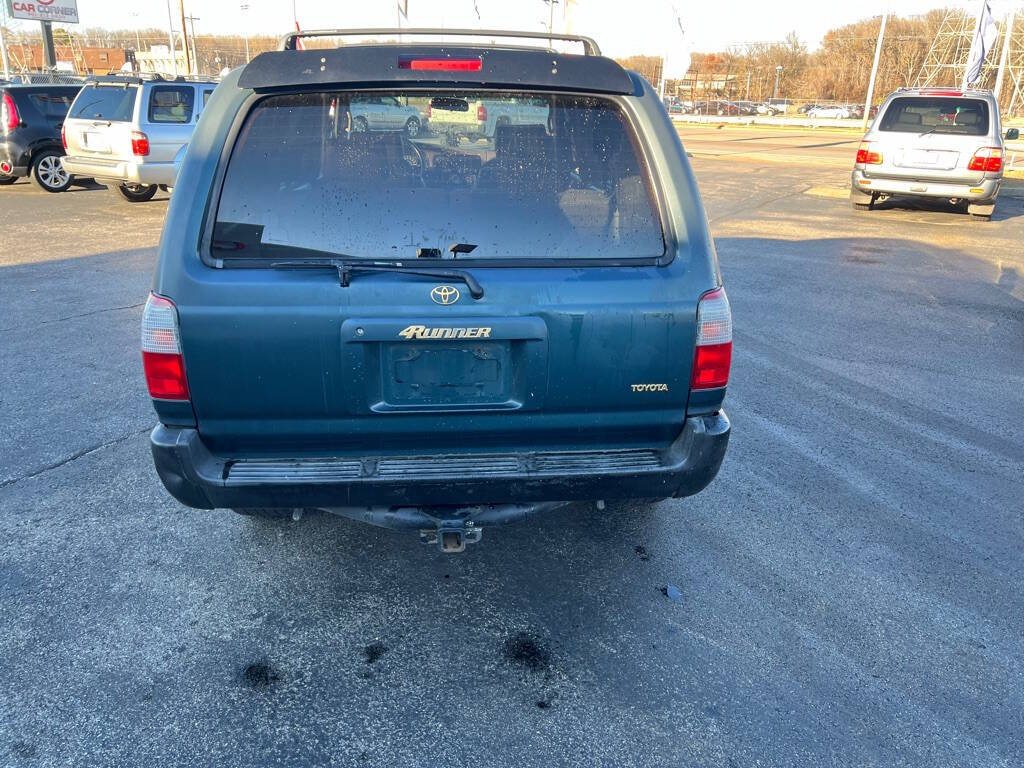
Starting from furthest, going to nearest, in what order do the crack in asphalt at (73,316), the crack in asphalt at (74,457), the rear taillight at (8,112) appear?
the rear taillight at (8,112), the crack in asphalt at (73,316), the crack in asphalt at (74,457)

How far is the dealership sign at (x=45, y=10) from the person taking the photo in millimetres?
34125

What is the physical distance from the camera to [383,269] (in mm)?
2650

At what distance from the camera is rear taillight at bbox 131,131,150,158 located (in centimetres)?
1230

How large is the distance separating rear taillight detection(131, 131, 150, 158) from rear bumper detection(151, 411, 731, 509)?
11230 mm

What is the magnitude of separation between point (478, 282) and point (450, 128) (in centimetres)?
69

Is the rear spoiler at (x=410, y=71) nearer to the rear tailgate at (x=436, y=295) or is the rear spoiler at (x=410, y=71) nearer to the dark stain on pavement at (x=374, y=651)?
the rear tailgate at (x=436, y=295)

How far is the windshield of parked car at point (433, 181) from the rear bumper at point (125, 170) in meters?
11.2

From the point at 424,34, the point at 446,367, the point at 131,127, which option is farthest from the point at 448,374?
the point at 131,127

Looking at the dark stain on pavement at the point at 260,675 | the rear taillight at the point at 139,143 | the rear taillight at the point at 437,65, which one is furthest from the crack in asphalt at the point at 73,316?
the rear taillight at the point at 139,143

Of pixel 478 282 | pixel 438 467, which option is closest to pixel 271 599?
pixel 438 467

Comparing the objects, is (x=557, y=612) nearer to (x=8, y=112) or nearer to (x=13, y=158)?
(x=8, y=112)

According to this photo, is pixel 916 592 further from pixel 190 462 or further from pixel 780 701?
pixel 190 462

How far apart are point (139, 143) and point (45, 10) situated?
1209 inches

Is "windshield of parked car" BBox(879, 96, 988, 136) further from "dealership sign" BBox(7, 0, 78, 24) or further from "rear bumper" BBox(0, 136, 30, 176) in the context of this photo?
"dealership sign" BBox(7, 0, 78, 24)
